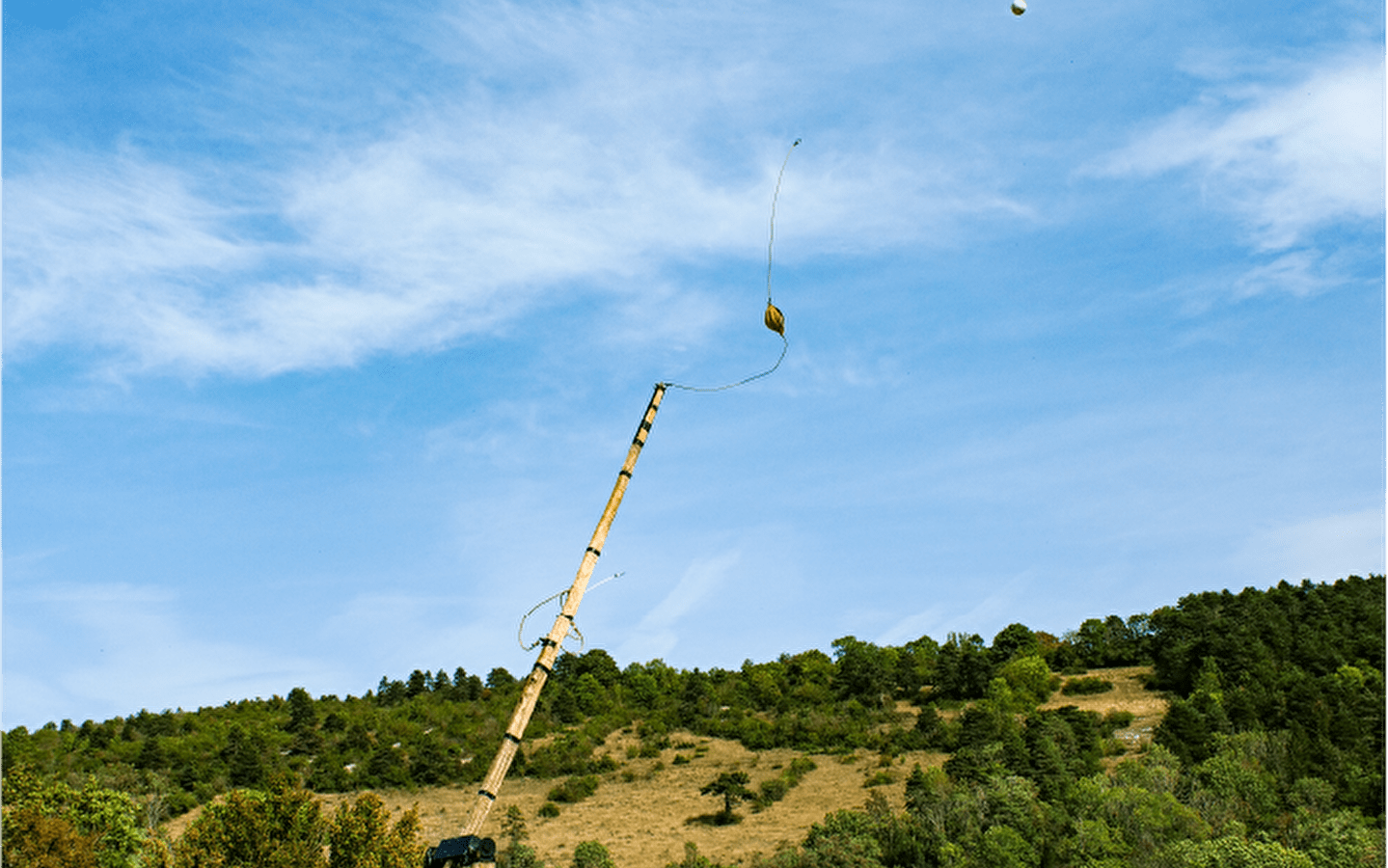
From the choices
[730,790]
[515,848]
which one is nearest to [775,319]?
[515,848]

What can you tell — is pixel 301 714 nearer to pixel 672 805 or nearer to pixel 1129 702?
pixel 672 805

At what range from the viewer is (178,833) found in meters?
63.9

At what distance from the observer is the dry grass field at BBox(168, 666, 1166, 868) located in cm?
6047

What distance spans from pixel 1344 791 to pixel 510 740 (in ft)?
201

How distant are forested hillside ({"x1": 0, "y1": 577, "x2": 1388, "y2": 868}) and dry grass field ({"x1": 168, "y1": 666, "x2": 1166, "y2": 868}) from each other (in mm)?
1924

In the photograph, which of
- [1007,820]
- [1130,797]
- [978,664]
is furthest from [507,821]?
[978,664]

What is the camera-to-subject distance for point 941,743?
74.7 meters

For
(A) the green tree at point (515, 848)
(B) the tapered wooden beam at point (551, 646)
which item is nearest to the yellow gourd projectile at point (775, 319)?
(B) the tapered wooden beam at point (551, 646)

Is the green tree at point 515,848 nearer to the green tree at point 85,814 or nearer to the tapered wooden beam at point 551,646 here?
the green tree at point 85,814

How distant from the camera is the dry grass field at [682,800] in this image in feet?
198

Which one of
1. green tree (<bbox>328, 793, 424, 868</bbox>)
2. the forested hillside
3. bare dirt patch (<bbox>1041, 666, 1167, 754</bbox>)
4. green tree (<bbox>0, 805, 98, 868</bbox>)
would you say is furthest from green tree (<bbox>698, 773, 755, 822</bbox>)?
green tree (<bbox>0, 805, 98, 868</bbox>)

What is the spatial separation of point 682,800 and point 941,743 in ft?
59.1

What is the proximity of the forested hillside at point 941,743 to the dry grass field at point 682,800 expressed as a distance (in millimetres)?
1924

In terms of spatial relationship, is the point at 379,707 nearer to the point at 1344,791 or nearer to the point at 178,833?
the point at 178,833
